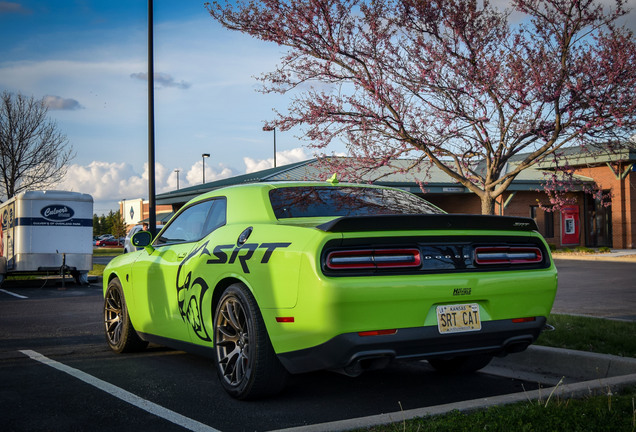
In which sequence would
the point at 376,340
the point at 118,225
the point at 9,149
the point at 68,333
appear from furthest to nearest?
the point at 118,225
the point at 9,149
the point at 68,333
the point at 376,340

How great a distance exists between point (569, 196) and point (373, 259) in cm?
3611

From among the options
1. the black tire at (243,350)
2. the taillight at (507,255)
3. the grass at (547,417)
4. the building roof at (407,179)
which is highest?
the building roof at (407,179)

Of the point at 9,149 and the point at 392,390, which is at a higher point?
the point at 9,149

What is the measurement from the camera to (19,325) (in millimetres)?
9422

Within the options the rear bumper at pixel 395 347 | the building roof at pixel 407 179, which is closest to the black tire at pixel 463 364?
the rear bumper at pixel 395 347

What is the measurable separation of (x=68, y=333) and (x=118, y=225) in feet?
261

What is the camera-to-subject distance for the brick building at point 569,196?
32.9 metres

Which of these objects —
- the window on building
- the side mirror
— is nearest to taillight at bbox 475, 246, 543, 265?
the side mirror

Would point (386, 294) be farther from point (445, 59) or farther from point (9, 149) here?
point (9, 149)

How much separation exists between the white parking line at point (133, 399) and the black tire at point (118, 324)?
0.66 metres

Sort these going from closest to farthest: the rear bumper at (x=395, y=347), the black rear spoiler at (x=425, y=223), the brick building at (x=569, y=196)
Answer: the rear bumper at (x=395, y=347), the black rear spoiler at (x=425, y=223), the brick building at (x=569, y=196)

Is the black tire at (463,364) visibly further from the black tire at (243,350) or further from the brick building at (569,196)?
the brick building at (569,196)

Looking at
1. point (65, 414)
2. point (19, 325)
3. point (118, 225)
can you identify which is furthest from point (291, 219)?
point (118, 225)

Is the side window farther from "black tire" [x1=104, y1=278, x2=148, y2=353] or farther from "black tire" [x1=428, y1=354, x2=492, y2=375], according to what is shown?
"black tire" [x1=428, y1=354, x2=492, y2=375]
